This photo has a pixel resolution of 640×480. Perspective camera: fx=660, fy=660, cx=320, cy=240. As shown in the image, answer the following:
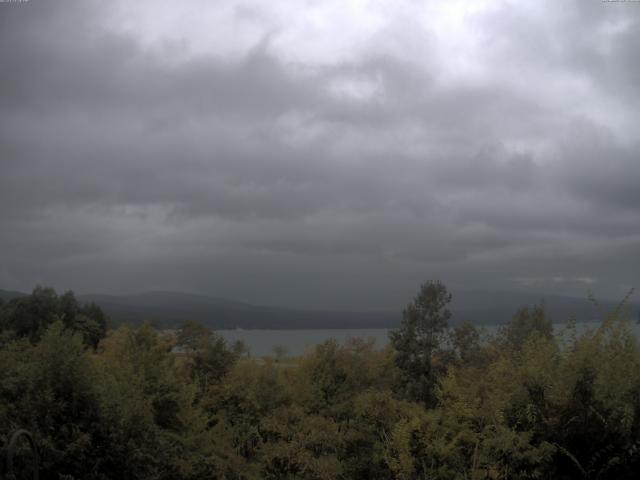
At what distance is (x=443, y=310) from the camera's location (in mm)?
27719

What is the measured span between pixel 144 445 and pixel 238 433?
7.64m

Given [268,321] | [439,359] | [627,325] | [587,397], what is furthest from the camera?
[268,321]

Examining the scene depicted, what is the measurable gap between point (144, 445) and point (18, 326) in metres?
37.6

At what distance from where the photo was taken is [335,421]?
20.3 meters

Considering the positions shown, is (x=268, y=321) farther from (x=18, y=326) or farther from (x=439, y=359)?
(x=439, y=359)

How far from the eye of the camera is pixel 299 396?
855 inches

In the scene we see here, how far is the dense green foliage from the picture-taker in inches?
428

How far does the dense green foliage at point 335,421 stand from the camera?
35.7ft

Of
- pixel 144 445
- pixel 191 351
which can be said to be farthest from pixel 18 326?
pixel 144 445

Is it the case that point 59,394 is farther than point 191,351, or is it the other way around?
point 191,351

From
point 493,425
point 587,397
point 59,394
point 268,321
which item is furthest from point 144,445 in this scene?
point 268,321

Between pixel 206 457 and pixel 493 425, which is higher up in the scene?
pixel 493 425

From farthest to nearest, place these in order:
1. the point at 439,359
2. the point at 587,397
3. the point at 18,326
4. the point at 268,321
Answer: the point at 268,321 → the point at 18,326 → the point at 439,359 → the point at 587,397

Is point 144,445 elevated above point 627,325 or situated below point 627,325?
below
